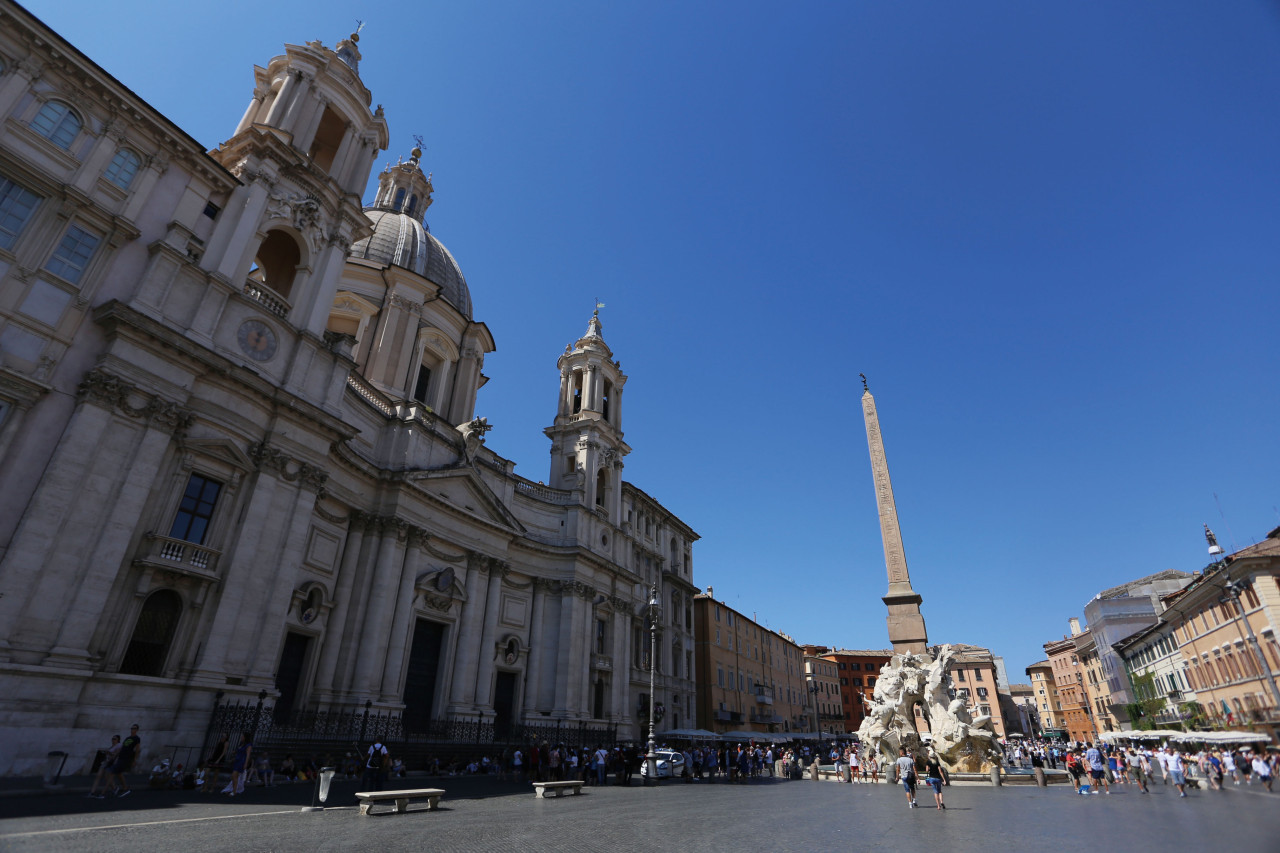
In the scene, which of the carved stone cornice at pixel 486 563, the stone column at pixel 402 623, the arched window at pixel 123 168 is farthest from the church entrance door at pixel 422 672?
the arched window at pixel 123 168

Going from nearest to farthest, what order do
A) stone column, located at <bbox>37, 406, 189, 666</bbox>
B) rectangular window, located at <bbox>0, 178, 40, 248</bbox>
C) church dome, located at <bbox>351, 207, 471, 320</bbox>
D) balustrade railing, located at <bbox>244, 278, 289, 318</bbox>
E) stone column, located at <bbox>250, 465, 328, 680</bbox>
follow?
stone column, located at <bbox>37, 406, 189, 666</bbox>, rectangular window, located at <bbox>0, 178, 40, 248</bbox>, stone column, located at <bbox>250, 465, 328, 680</bbox>, balustrade railing, located at <bbox>244, 278, 289, 318</bbox>, church dome, located at <bbox>351, 207, 471, 320</bbox>

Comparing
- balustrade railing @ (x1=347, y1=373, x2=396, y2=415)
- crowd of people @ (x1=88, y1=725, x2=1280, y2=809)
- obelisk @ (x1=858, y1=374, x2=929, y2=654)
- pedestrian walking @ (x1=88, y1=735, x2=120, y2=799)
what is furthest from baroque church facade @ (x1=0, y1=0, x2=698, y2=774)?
obelisk @ (x1=858, y1=374, x2=929, y2=654)

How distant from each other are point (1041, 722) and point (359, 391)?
119m

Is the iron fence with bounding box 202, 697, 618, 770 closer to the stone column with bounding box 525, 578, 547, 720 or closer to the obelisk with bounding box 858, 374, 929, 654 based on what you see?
the stone column with bounding box 525, 578, 547, 720

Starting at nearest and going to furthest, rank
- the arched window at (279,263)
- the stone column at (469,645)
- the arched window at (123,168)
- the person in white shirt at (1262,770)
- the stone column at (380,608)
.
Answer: the person in white shirt at (1262,770), the arched window at (123,168), the stone column at (380,608), the arched window at (279,263), the stone column at (469,645)

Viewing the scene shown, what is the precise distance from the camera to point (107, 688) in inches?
543

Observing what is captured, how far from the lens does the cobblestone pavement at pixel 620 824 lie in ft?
23.4

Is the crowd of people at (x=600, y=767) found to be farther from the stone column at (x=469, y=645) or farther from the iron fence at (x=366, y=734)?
the stone column at (x=469, y=645)

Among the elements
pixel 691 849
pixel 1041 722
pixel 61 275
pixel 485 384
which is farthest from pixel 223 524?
pixel 1041 722

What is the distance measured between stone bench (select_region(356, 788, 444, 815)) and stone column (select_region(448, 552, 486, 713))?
14.1 m

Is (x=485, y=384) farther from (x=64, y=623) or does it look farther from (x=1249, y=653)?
(x=1249, y=653)

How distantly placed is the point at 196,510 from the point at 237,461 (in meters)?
1.64

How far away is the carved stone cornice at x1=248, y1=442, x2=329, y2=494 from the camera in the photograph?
60.0 ft

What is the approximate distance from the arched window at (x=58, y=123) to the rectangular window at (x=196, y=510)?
29.6 feet
